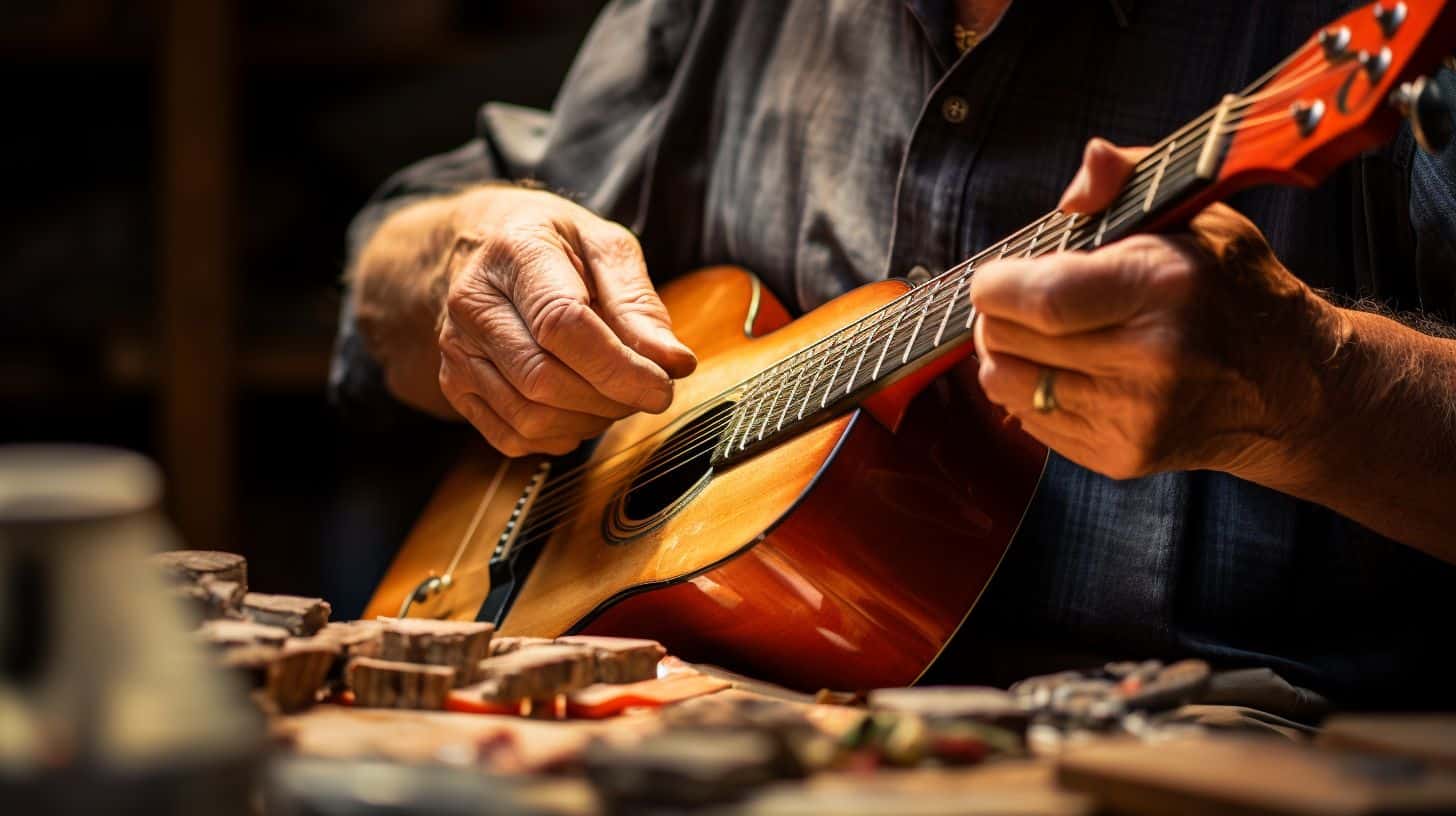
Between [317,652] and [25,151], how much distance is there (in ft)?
7.23

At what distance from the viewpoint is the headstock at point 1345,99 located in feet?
2.48

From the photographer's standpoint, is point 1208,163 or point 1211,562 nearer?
point 1208,163

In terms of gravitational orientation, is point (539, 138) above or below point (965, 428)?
above

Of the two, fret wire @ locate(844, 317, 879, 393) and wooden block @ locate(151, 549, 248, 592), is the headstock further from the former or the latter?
wooden block @ locate(151, 549, 248, 592)

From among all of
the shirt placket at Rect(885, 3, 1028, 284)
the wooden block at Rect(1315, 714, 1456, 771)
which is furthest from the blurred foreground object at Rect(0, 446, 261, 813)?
the shirt placket at Rect(885, 3, 1028, 284)

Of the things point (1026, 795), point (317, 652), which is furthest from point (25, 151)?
point (1026, 795)

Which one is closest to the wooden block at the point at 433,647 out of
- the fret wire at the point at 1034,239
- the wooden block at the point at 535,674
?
the wooden block at the point at 535,674

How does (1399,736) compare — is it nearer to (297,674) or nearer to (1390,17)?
(1390,17)

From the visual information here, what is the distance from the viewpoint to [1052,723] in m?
0.75

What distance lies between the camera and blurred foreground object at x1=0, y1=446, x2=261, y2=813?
A: 51 cm

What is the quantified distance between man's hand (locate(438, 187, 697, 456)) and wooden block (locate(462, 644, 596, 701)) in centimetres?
37

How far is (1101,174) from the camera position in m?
0.90

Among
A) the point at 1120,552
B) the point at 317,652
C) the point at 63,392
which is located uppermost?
the point at 1120,552

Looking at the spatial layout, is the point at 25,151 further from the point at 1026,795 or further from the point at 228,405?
Answer: the point at 1026,795
